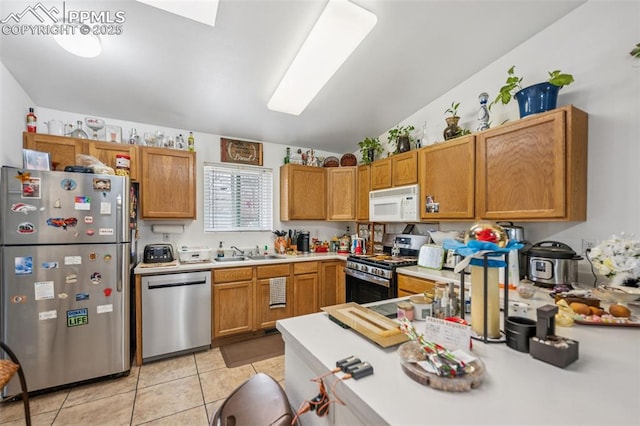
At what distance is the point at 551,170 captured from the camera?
1.84 metres

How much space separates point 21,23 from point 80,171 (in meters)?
1.02

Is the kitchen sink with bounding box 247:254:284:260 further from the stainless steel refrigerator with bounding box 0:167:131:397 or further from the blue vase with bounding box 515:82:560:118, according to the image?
the blue vase with bounding box 515:82:560:118

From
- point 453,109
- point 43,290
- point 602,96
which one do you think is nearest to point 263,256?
point 43,290

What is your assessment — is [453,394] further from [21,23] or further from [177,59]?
[21,23]

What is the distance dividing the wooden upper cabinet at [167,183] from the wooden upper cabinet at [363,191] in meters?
2.09

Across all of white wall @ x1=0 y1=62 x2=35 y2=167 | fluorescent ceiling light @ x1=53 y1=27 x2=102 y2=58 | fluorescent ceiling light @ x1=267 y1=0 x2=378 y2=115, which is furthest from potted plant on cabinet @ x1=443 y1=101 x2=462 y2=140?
white wall @ x1=0 y1=62 x2=35 y2=167

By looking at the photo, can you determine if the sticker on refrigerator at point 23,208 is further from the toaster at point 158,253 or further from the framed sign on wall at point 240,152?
the framed sign on wall at point 240,152

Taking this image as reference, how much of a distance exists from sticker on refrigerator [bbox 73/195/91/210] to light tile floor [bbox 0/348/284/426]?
4.72ft

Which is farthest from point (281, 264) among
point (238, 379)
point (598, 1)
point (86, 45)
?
point (598, 1)

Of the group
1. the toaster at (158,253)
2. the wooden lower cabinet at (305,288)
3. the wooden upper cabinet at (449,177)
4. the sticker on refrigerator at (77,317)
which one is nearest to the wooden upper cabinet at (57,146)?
the toaster at (158,253)

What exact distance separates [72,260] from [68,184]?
59 cm

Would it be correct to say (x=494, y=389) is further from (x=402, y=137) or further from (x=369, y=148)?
(x=369, y=148)

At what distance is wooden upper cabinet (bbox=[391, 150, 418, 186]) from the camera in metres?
2.88

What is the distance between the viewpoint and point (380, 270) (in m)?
2.71
